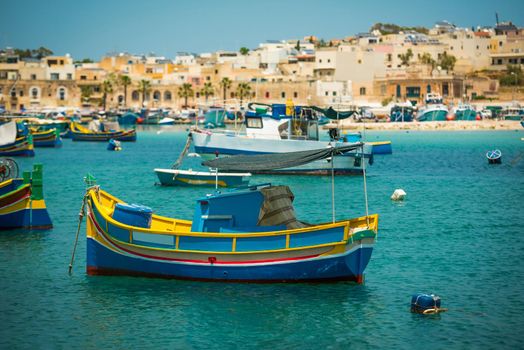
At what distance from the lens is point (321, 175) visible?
45.4 m

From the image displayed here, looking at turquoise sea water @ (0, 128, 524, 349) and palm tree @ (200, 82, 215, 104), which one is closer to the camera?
turquoise sea water @ (0, 128, 524, 349)

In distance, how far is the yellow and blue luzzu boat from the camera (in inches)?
736

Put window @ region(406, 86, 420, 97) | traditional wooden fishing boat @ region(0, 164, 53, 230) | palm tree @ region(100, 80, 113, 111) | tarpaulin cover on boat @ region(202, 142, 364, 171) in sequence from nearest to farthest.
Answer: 1. tarpaulin cover on boat @ region(202, 142, 364, 171)
2. traditional wooden fishing boat @ region(0, 164, 53, 230)
3. window @ region(406, 86, 420, 97)
4. palm tree @ region(100, 80, 113, 111)

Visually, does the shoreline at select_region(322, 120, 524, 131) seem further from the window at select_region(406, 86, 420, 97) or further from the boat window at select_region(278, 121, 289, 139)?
the boat window at select_region(278, 121, 289, 139)

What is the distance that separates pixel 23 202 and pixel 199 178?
14.5 meters

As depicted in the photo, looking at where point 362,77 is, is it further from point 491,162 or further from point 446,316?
point 446,316

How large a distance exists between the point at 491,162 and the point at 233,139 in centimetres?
1796

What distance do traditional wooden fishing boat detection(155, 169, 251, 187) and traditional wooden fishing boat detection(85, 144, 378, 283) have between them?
17566 millimetres

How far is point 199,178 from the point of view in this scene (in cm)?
3984

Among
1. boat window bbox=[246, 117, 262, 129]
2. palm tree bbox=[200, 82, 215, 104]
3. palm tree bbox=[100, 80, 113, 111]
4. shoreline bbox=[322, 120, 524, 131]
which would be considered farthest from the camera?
palm tree bbox=[100, 80, 113, 111]

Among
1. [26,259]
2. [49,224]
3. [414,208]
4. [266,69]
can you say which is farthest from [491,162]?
[266,69]

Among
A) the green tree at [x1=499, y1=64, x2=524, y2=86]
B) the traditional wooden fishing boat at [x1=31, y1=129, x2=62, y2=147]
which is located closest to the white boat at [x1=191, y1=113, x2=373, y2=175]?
the traditional wooden fishing boat at [x1=31, y1=129, x2=62, y2=147]

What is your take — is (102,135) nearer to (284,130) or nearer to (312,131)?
(284,130)

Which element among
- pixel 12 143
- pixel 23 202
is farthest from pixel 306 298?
pixel 12 143
